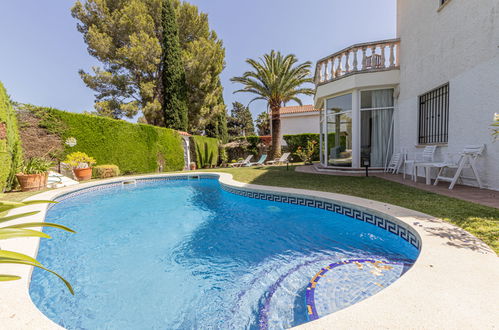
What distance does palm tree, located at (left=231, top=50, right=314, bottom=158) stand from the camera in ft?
51.0

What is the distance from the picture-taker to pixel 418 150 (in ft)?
25.5

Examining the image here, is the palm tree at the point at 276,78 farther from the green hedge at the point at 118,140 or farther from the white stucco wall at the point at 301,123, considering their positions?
the white stucco wall at the point at 301,123

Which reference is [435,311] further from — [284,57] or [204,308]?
[284,57]

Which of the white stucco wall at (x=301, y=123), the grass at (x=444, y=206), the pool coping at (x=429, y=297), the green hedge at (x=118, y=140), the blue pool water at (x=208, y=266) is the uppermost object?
the white stucco wall at (x=301, y=123)

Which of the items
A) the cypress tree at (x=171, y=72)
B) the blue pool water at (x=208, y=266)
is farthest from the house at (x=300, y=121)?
the blue pool water at (x=208, y=266)

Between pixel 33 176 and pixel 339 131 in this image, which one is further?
pixel 339 131

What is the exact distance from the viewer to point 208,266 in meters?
3.33

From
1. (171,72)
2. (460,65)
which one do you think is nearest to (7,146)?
(460,65)

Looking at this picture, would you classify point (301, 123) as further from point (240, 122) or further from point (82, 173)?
point (240, 122)

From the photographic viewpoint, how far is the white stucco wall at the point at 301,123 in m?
25.8

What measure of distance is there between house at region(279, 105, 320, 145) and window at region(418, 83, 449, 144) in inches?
712

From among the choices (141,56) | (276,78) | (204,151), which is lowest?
(204,151)

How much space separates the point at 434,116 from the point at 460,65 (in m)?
1.76

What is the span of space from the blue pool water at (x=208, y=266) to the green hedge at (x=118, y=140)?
5.70 meters
